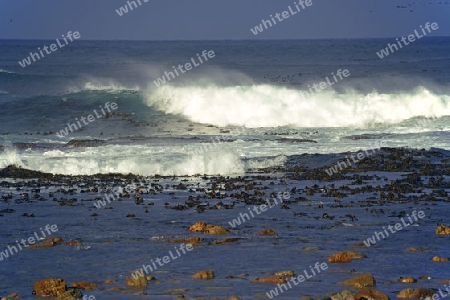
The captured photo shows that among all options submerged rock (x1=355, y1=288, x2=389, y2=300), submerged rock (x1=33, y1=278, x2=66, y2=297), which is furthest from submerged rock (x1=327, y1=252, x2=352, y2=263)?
submerged rock (x1=33, y1=278, x2=66, y2=297)

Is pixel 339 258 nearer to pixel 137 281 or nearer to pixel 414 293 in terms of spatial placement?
pixel 414 293

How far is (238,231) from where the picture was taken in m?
17.7

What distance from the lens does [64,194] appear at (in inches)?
914

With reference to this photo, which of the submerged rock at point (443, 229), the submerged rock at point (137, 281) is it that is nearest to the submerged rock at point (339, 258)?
the submerged rock at point (443, 229)

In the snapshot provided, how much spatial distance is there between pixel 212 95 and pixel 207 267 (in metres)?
41.0

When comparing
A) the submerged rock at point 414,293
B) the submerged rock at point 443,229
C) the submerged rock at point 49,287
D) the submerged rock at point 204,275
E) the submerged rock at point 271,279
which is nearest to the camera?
the submerged rock at point 414,293

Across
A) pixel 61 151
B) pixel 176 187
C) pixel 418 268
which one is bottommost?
pixel 418 268

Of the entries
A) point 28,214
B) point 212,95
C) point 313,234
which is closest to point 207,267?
point 313,234

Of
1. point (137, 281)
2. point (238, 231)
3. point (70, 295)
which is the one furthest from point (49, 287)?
point (238, 231)

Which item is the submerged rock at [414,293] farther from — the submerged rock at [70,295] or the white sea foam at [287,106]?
the white sea foam at [287,106]

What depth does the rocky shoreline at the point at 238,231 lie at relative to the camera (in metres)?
13.0

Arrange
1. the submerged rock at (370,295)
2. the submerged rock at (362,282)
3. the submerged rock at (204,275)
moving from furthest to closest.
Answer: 1. the submerged rock at (204,275)
2. the submerged rock at (362,282)
3. the submerged rock at (370,295)

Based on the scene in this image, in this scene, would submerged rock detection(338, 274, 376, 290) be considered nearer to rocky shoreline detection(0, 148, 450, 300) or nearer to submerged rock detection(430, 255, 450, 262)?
rocky shoreline detection(0, 148, 450, 300)

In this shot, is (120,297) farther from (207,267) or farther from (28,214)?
(28,214)
